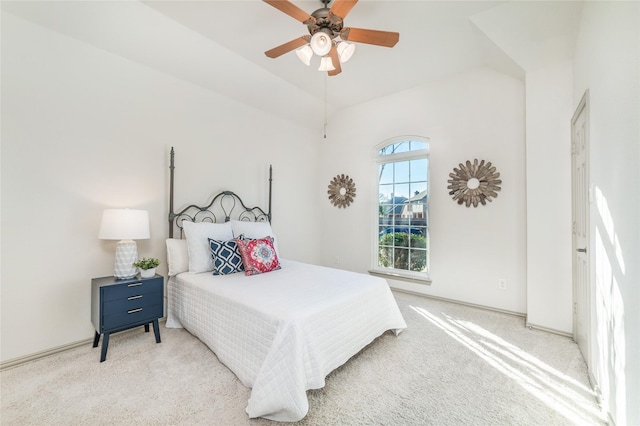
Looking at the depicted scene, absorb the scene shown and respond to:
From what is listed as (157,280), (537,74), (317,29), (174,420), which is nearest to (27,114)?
(157,280)

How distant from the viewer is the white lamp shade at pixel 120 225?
229 centimetres

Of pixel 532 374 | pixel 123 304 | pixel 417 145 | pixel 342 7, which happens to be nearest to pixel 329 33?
pixel 342 7

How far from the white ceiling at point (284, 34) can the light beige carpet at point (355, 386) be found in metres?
2.77

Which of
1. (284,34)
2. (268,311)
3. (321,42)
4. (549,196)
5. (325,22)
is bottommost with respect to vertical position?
(268,311)

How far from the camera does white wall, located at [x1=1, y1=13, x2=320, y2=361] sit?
6.97ft

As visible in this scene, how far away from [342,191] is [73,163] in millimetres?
3426

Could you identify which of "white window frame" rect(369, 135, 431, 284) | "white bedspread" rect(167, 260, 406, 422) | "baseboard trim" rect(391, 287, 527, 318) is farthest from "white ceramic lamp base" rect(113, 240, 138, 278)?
"baseboard trim" rect(391, 287, 527, 318)

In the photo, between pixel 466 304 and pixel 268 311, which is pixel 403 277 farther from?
pixel 268 311

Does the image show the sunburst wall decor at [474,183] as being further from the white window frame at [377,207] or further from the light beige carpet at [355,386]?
the light beige carpet at [355,386]

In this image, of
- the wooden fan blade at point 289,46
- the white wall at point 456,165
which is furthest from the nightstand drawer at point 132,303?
the white wall at point 456,165

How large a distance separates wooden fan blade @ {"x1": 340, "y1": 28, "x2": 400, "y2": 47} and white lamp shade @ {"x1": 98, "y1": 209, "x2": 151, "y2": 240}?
234 cm

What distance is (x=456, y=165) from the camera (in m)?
3.50

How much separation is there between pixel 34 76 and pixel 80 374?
94.4 inches

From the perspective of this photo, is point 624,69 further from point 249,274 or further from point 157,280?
point 157,280
